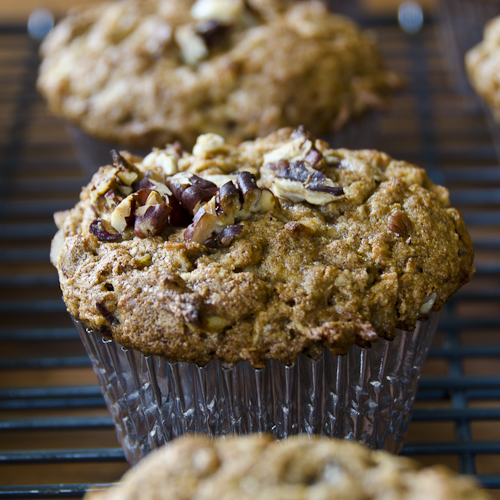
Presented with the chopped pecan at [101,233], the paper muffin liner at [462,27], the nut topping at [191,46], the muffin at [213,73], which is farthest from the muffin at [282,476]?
the paper muffin liner at [462,27]

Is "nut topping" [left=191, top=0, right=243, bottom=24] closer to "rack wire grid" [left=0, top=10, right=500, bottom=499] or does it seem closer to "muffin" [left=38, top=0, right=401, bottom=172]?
"muffin" [left=38, top=0, right=401, bottom=172]

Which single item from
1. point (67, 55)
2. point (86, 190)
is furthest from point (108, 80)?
point (86, 190)

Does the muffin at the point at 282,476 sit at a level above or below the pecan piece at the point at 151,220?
below

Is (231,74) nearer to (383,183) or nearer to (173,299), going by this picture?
(383,183)

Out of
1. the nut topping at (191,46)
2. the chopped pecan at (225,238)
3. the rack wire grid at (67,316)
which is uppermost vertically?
the nut topping at (191,46)

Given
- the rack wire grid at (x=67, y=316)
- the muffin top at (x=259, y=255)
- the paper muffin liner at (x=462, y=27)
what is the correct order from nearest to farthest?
the muffin top at (x=259, y=255)
the rack wire grid at (x=67, y=316)
the paper muffin liner at (x=462, y=27)

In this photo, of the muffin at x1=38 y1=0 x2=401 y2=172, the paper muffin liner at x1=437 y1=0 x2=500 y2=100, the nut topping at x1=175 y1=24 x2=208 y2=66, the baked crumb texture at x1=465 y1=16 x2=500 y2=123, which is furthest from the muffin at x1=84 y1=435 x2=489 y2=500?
the paper muffin liner at x1=437 y1=0 x2=500 y2=100

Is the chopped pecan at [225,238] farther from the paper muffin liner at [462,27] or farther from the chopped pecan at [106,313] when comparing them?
the paper muffin liner at [462,27]
